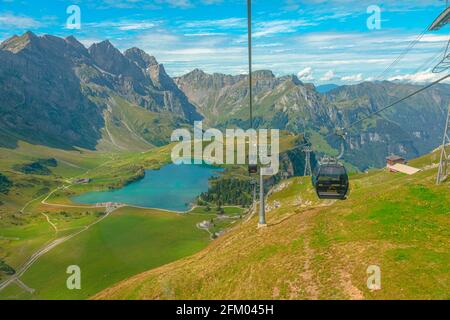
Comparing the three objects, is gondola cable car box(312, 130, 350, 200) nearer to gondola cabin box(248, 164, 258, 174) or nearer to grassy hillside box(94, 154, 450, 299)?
grassy hillside box(94, 154, 450, 299)

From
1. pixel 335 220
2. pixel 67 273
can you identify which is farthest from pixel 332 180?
pixel 67 273

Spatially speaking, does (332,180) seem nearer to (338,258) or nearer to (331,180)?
(331,180)

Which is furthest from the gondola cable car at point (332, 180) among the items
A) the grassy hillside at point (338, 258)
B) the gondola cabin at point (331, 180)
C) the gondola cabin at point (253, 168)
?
the gondola cabin at point (253, 168)

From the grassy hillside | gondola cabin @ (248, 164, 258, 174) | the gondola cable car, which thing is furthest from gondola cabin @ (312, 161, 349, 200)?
gondola cabin @ (248, 164, 258, 174)
